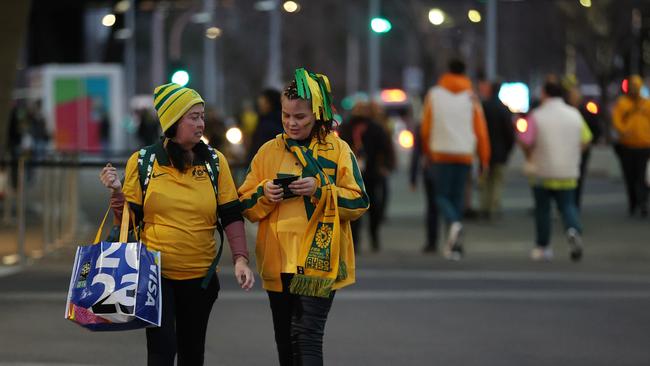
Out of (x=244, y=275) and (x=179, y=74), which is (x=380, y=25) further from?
(x=244, y=275)

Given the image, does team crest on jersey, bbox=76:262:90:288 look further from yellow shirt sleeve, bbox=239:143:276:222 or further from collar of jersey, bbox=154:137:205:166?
yellow shirt sleeve, bbox=239:143:276:222

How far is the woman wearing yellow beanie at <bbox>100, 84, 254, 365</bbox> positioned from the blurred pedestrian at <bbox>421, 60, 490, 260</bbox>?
27.2ft

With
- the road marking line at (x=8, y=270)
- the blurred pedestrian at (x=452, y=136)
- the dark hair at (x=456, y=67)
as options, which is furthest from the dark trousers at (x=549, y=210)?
the road marking line at (x=8, y=270)

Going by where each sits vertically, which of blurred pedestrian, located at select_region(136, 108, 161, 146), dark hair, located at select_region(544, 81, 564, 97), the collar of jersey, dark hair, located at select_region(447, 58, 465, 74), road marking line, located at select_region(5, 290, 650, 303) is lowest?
road marking line, located at select_region(5, 290, 650, 303)

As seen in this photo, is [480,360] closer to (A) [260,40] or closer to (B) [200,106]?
(B) [200,106]

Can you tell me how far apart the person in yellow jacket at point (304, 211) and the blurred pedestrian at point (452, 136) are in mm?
8094

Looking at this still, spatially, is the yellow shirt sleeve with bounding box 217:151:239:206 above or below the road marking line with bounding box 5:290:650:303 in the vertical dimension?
above

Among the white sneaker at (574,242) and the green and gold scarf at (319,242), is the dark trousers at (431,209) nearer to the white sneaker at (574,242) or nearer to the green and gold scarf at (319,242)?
the white sneaker at (574,242)

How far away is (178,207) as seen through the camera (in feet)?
21.8

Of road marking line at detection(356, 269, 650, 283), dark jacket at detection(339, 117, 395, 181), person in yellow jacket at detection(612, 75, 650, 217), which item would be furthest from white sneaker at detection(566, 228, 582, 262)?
person in yellow jacket at detection(612, 75, 650, 217)

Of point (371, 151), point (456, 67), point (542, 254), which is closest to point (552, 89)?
point (456, 67)

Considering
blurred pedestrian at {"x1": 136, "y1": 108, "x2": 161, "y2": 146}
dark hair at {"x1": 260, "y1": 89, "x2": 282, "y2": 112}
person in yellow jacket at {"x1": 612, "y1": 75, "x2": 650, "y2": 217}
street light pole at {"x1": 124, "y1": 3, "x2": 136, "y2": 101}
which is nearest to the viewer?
dark hair at {"x1": 260, "y1": 89, "x2": 282, "y2": 112}

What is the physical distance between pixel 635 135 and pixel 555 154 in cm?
650

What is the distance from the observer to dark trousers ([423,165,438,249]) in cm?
1597
